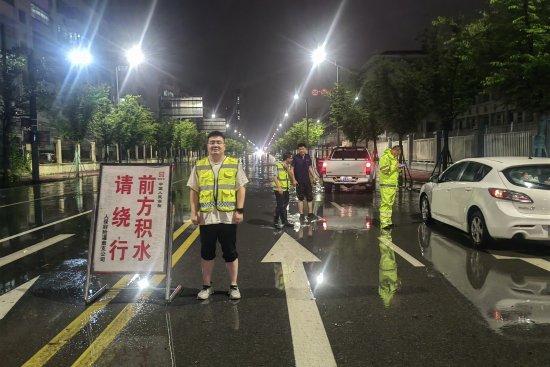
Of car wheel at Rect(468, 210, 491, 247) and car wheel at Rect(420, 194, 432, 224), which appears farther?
car wheel at Rect(420, 194, 432, 224)

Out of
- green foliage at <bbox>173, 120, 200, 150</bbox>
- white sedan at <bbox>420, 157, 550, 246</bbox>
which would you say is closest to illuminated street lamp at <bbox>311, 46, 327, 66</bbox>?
white sedan at <bbox>420, 157, 550, 246</bbox>

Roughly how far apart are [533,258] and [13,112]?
98.5 feet

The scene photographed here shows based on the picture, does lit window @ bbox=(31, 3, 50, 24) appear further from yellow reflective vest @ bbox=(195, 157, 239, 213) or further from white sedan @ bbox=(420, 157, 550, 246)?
yellow reflective vest @ bbox=(195, 157, 239, 213)

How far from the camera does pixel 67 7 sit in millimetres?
68000

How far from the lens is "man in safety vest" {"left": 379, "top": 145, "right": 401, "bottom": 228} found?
11.1m

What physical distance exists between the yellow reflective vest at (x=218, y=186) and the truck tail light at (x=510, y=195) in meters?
4.61

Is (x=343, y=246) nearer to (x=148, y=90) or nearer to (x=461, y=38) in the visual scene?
(x=461, y=38)

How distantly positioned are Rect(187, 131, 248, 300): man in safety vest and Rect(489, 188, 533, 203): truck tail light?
4.51m

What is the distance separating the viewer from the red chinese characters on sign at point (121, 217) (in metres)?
5.81

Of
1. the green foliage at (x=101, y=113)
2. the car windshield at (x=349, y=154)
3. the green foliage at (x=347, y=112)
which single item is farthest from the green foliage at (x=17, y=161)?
the green foliage at (x=347, y=112)

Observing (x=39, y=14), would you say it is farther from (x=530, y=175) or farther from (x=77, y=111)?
(x=530, y=175)

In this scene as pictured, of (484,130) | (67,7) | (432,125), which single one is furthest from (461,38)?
(67,7)

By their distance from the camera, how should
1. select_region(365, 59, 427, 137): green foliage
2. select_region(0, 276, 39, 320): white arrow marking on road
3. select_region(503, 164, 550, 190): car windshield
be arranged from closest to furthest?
select_region(0, 276, 39, 320): white arrow marking on road < select_region(503, 164, 550, 190): car windshield < select_region(365, 59, 427, 137): green foliage

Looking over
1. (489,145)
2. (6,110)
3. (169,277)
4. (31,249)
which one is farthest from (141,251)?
(6,110)
